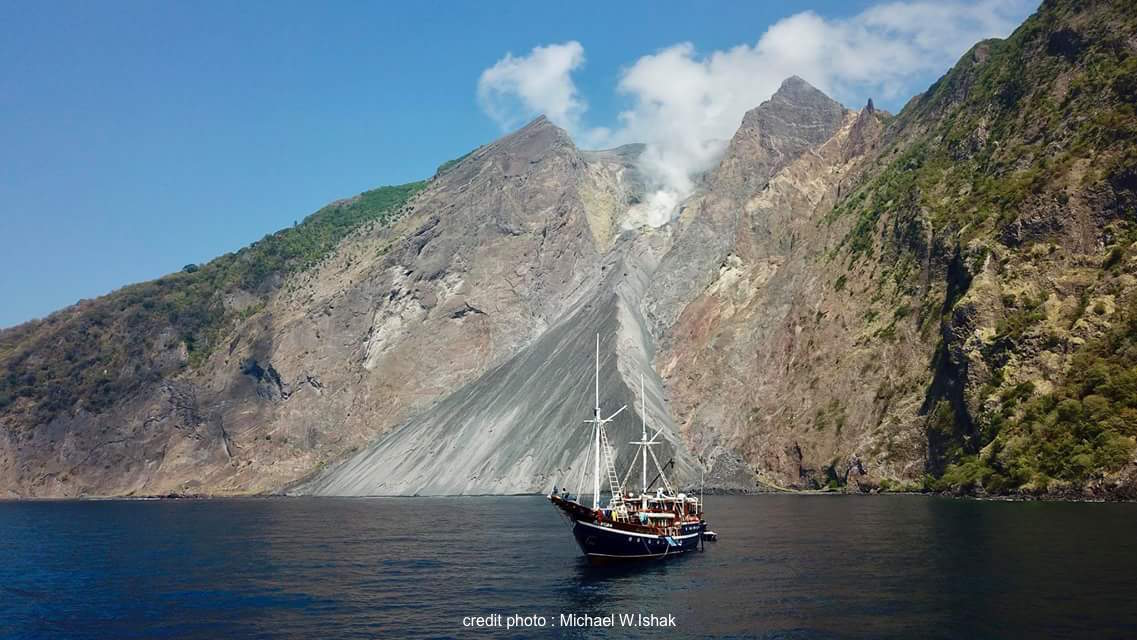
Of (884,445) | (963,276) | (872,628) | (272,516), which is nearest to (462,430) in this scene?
(272,516)

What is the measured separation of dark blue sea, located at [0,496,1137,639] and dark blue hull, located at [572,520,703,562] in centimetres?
161

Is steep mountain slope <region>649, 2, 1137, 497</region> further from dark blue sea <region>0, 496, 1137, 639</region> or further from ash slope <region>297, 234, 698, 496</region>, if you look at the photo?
dark blue sea <region>0, 496, 1137, 639</region>

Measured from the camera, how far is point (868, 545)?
6875 centimetres

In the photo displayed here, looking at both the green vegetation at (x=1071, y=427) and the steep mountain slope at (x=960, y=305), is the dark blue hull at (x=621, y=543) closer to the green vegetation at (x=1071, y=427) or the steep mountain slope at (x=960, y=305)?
the green vegetation at (x=1071, y=427)

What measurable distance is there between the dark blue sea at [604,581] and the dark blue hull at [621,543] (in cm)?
161

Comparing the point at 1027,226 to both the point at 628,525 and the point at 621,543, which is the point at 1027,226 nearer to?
the point at 628,525

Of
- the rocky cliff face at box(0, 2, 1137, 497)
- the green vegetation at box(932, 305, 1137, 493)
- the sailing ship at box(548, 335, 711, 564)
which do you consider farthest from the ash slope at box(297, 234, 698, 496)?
the sailing ship at box(548, 335, 711, 564)

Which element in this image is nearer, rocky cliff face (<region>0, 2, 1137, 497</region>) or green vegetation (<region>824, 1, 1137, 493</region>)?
green vegetation (<region>824, 1, 1137, 493</region>)

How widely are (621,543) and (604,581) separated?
24.9 feet

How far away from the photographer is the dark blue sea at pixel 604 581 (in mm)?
44500

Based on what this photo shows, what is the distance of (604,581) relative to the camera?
194 feet

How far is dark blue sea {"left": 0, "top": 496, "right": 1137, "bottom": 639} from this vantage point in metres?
44.5

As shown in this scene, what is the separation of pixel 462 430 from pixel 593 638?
432 ft

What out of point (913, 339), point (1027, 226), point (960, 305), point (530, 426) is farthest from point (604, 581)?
point (530, 426)
